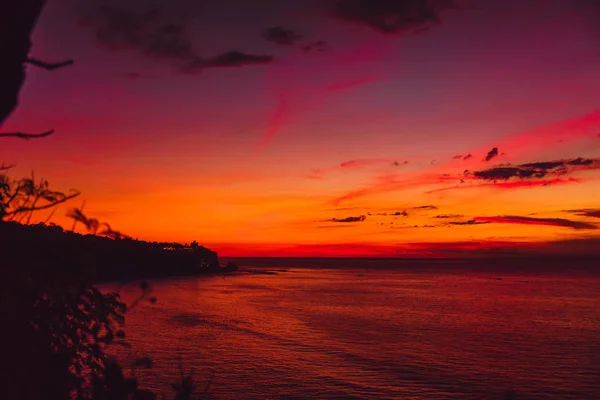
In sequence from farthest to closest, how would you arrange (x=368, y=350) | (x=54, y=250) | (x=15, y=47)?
(x=368, y=350), (x=54, y=250), (x=15, y=47)

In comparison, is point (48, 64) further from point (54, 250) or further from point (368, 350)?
point (368, 350)

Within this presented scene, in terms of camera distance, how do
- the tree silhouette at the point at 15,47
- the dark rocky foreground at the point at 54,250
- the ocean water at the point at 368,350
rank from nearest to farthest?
the tree silhouette at the point at 15,47 → the dark rocky foreground at the point at 54,250 → the ocean water at the point at 368,350

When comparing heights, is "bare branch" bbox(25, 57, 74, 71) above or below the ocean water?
above

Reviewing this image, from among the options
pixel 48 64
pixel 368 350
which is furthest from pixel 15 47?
pixel 368 350

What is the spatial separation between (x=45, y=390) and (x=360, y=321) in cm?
4599

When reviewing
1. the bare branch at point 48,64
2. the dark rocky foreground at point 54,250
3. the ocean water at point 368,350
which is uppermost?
the bare branch at point 48,64

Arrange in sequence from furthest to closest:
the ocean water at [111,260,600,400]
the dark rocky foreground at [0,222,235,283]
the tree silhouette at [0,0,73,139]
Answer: the ocean water at [111,260,600,400]
the dark rocky foreground at [0,222,235,283]
the tree silhouette at [0,0,73,139]

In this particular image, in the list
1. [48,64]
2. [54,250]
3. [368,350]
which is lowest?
[368,350]

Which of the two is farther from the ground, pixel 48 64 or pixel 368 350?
pixel 48 64

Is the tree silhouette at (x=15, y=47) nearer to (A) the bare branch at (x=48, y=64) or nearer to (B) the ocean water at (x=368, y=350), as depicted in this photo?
(A) the bare branch at (x=48, y=64)

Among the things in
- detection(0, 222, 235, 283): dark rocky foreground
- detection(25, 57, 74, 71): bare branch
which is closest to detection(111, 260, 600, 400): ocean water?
detection(0, 222, 235, 283): dark rocky foreground

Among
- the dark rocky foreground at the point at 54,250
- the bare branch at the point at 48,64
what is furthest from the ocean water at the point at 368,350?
the bare branch at the point at 48,64

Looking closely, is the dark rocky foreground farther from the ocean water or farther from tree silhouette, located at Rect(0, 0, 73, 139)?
the ocean water

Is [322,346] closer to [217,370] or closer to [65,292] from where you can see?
[217,370]
